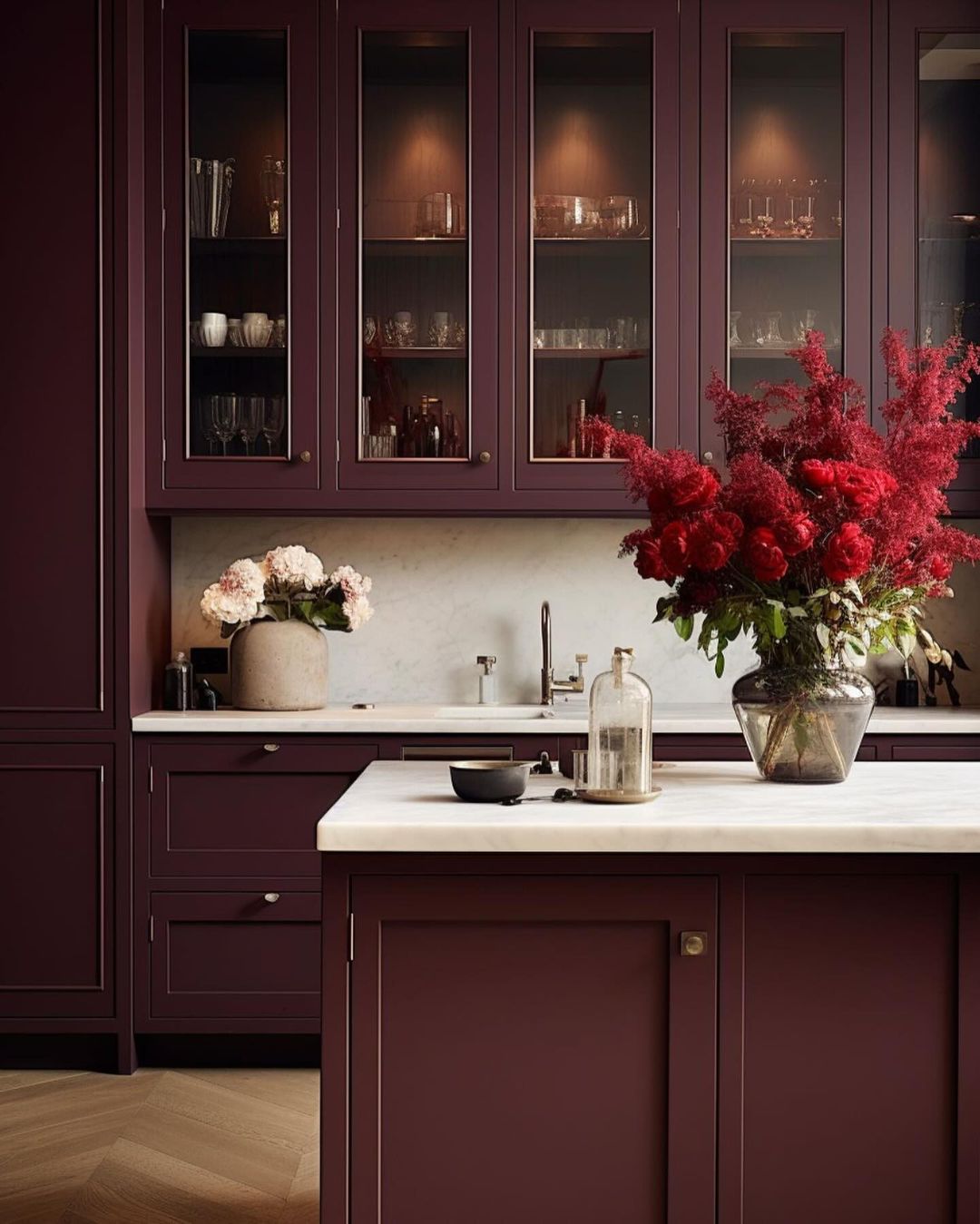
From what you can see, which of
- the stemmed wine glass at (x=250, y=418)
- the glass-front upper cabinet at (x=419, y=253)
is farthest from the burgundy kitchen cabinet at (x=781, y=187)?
the stemmed wine glass at (x=250, y=418)

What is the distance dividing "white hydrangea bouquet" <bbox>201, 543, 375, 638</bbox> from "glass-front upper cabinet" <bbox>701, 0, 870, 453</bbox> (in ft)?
3.44

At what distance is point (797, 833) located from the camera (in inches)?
66.2

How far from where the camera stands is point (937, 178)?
3477 mm

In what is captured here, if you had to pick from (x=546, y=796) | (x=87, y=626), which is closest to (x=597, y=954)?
(x=546, y=796)

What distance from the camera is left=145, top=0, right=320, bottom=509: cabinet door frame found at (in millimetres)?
3367

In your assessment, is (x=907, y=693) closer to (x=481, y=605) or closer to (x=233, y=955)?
(x=481, y=605)

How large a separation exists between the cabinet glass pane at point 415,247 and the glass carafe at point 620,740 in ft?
5.43

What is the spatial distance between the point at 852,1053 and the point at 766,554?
28.2 inches

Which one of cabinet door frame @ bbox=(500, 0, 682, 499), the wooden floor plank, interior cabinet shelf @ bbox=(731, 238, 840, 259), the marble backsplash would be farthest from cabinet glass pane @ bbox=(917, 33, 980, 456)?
the wooden floor plank

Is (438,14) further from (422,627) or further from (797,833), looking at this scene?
(797,833)

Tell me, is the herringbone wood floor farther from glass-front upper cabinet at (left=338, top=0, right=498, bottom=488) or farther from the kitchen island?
glass-front upper cabinet at (left=338, top=0, right=498, bottom=488)

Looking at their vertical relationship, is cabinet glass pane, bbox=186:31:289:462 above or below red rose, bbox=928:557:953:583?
above

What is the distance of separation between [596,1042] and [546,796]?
1.18ft

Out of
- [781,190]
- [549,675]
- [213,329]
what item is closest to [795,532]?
[549,675]
